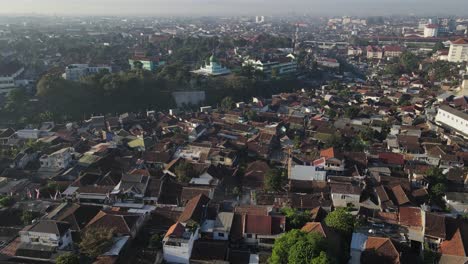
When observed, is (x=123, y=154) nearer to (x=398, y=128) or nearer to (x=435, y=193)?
(x=435, y=193)

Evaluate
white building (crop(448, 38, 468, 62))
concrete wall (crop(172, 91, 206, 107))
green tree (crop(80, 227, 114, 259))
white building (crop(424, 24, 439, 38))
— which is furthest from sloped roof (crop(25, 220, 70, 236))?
white building (crop(424, 24, 439, 38))

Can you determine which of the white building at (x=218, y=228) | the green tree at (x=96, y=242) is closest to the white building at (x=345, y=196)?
the white building at (x=218, y=228)

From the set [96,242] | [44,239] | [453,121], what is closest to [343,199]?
[96,242]

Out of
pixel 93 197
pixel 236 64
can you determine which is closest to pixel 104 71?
pixel 236 64

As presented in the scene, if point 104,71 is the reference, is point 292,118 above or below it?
below

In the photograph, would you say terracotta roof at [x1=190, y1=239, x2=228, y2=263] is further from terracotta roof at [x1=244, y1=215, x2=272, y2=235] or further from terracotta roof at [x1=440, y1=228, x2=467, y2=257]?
terracotta roof at [x1=440, y1=228, x2=467, y2=257]

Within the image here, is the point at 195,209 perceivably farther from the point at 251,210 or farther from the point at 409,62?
the point at 409,62
